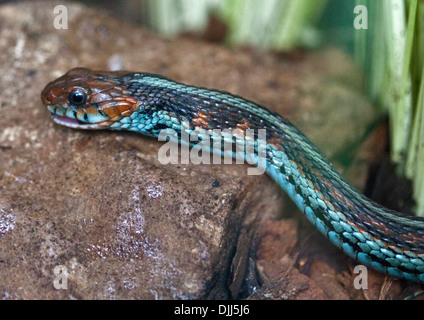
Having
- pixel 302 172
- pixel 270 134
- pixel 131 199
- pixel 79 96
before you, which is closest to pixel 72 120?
pixel 79 96

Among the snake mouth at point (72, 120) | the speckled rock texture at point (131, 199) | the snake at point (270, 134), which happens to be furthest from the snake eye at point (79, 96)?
the speckled rock texture at point (131, 199)

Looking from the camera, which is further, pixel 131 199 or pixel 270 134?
pixel 270 134

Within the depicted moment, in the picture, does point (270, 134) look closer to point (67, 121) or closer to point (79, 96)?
point (79, 96)

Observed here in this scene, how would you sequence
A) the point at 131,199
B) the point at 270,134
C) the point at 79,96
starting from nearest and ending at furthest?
the point at 131,199
the point at 270,134
the point at 79,96

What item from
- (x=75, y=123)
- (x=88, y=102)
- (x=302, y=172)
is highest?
(x=88, y=102)

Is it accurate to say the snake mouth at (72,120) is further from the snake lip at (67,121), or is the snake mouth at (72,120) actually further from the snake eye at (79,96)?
the snake eye at (79,96)

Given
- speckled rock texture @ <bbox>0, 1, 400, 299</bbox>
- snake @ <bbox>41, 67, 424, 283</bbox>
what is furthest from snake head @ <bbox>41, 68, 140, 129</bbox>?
speckled rock texture @ <bbox>0, 1, 400, 299</bbox>

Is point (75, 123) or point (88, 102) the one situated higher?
point (88, 102)

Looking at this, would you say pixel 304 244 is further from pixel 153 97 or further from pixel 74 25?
pixel 74 25
